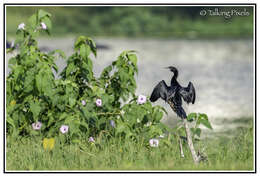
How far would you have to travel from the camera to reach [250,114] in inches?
431

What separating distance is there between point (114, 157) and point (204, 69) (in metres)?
13.6

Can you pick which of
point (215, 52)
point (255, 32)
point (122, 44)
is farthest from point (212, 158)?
point (122, 44)

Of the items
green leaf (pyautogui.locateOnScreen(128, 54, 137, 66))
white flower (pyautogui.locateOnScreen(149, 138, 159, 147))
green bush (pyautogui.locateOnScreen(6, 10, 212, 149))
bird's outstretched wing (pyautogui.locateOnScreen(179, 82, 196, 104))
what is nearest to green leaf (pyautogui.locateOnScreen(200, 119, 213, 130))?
green bush (pyautogui.locateOnScreen(6, 10, 212, 149))

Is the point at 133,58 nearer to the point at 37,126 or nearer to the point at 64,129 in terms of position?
the point at 64,129

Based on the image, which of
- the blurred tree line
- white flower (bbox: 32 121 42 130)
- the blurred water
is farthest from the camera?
the blurred tree line

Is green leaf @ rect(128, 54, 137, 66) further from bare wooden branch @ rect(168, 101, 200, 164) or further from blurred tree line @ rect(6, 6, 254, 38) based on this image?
blurred tree line @ rect(6, 6, 254, 38)

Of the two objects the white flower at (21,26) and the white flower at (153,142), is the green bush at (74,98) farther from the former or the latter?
Result: the white flower at (153,142)

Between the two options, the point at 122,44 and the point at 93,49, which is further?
the point at 122,44

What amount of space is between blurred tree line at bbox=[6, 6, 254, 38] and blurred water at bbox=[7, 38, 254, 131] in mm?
2761

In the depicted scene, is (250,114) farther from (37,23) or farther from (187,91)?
(37,23)

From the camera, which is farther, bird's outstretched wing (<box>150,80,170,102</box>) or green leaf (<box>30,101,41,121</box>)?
green leaf (<box>30,101,41,121</box>)

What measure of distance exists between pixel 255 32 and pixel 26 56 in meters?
3.49

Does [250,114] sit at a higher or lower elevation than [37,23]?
lower

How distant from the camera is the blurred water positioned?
11.7 m
